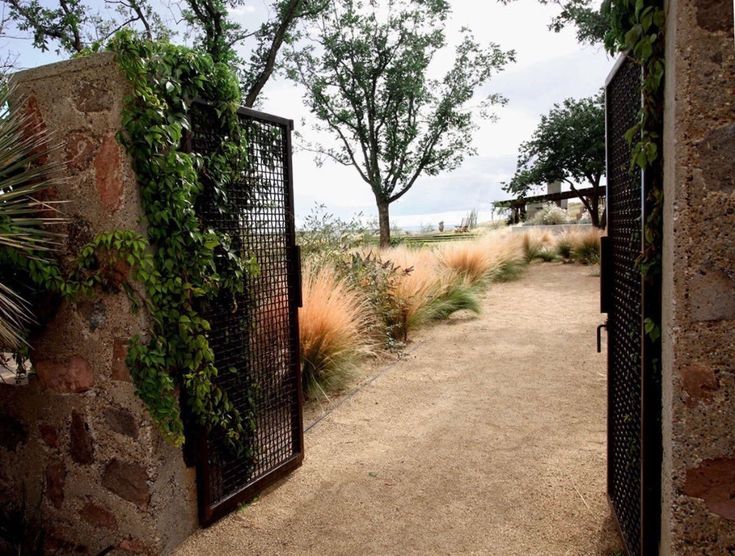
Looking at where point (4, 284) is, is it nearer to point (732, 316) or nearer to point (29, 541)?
point (29, 541)

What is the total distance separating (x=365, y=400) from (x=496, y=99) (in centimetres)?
1315

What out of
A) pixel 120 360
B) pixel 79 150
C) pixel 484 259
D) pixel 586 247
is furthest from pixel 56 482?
pixel 586 247

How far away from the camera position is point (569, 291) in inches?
335

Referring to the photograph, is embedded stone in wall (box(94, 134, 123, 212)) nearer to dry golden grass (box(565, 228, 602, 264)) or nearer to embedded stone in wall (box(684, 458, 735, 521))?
embedded stone in wall (box(684, 458, 735, 521))

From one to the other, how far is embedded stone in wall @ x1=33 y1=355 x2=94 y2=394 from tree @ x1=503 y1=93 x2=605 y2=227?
14269mm

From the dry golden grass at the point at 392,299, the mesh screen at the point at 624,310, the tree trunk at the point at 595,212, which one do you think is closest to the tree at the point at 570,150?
the tree trunk at the point at 595,212

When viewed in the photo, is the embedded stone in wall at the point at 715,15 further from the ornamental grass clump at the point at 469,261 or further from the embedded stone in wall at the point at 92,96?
the ornamental grass clump at the point at 469,261

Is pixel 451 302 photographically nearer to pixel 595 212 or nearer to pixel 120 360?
pixel 120 360

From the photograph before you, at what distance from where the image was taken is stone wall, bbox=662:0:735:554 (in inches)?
53.1

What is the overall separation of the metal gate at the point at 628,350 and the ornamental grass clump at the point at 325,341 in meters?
2.35

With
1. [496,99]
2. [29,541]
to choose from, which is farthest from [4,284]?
[496,99]

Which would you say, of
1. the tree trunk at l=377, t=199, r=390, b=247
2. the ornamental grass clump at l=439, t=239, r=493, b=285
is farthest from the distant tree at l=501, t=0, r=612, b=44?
the tree trunk at l=377, t=199, r=390, b=247

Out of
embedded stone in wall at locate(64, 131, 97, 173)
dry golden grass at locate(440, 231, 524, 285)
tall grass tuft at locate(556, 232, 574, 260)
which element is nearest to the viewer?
embedded stone in wall at locate(64, 131, 97, 173)

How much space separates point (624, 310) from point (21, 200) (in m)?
2.52
